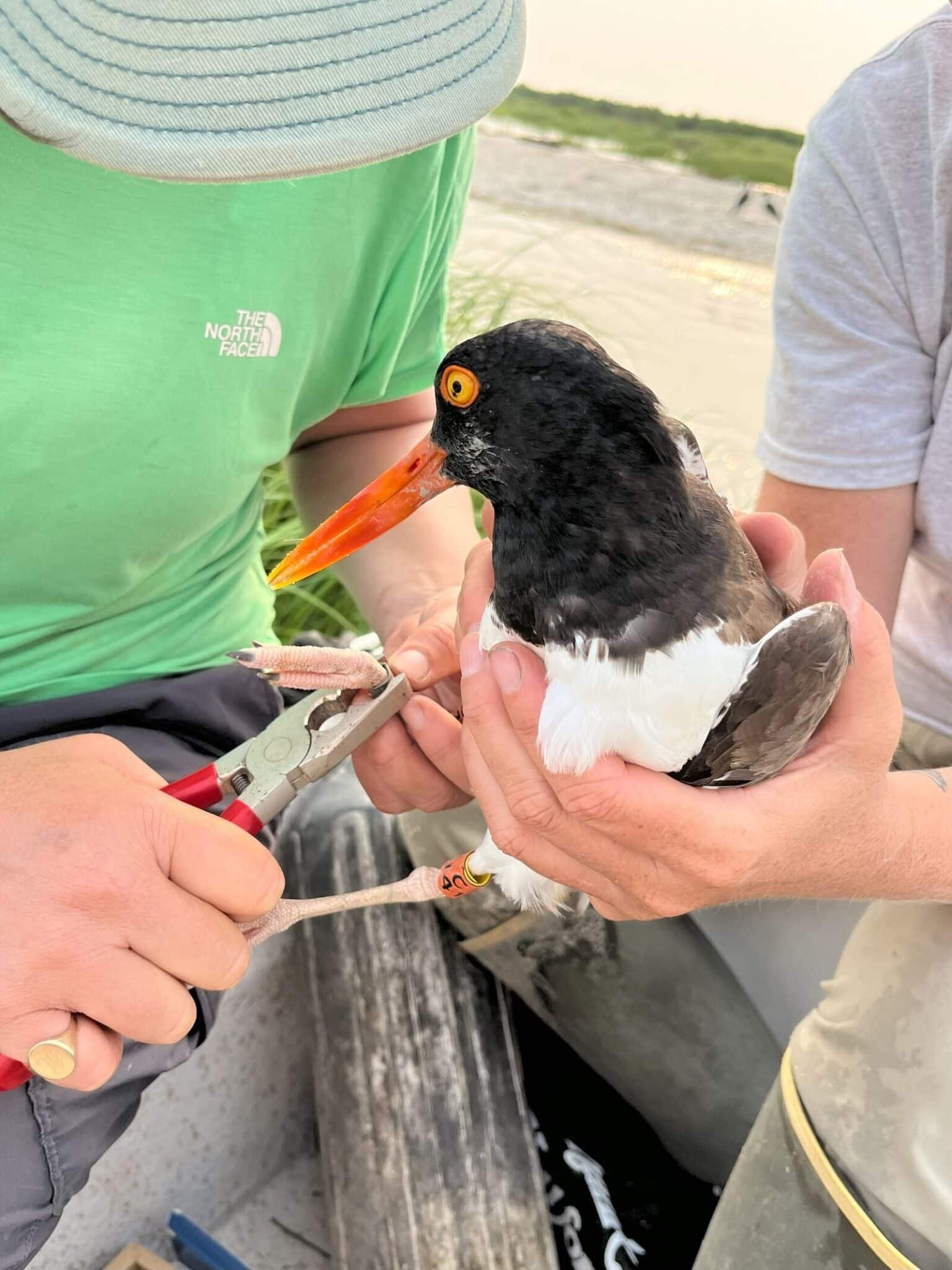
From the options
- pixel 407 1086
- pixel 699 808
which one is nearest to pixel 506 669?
pixel 699 808

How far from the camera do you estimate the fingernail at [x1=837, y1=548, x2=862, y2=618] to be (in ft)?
A: 2.96

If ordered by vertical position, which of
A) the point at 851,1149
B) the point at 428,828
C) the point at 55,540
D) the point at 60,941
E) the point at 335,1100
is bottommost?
the point at 335,1100

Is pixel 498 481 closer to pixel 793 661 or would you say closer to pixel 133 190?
pixel 793 661

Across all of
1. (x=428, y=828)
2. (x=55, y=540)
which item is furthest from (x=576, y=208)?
(x=55, y=540)

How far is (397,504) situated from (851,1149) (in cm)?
71

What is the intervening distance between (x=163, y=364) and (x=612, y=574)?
43 cm

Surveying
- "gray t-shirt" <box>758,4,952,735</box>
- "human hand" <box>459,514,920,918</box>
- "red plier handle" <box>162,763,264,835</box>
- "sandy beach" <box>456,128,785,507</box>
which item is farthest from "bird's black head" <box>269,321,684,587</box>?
"sandy beach" <box>456,128,785,507</box>

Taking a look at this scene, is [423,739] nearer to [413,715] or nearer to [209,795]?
[413,715]

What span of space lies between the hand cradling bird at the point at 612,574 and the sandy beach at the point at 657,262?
7.62 ft

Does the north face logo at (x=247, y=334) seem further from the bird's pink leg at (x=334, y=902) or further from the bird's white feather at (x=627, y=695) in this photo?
the bird's pink leg at (x=334, y=902)

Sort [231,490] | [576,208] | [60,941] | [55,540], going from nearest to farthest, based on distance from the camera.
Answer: [60,941] → [55,540] → [231,490] → [576,208]

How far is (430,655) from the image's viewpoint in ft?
3.64

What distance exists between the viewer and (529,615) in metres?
0.86

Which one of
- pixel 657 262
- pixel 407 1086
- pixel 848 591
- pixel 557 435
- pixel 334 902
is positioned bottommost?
pixel 407 1086
